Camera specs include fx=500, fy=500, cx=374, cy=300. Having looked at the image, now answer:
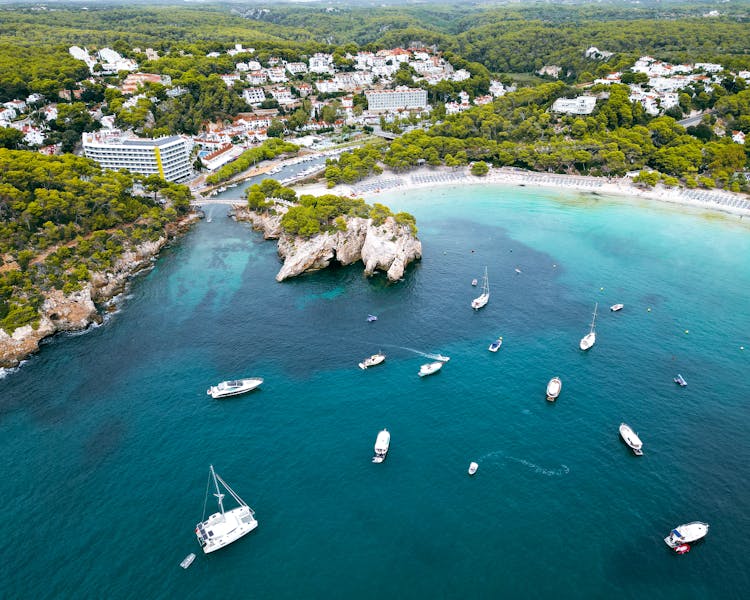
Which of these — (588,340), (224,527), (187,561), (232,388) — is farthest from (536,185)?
(187,561)

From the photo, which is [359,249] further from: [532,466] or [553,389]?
[532,466]

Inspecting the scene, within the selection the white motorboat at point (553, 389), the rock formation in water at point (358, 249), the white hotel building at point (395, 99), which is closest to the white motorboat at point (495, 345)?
the white motorboat at point (553, 389)

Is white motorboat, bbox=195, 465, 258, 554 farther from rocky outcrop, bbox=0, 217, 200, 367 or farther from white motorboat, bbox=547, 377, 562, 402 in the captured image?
rocky outcrop, bbox=0, 217, 200, 367

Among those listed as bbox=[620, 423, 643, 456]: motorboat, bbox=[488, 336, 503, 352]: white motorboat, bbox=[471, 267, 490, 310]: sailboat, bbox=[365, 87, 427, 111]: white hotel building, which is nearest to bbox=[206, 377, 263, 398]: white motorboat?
bbox=[488, 336, 503, 352]: white motorboat

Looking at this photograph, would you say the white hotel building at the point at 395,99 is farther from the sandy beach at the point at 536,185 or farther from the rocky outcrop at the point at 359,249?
the rocky outcrop at the point at 359,249

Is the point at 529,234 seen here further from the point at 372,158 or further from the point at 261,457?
the point at 261,457

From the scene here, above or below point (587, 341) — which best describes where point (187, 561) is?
below
